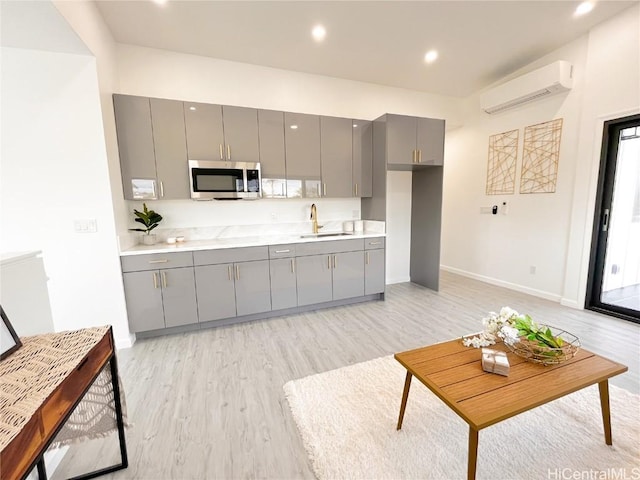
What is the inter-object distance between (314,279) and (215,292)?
1.13 m

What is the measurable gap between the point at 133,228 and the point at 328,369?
257cm

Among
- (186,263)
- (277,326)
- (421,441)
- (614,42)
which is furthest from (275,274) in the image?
(614,42)

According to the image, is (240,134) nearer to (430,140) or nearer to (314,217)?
(314,217)

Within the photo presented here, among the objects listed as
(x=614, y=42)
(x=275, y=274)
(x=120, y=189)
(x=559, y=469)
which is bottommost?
(x=559, y=469)

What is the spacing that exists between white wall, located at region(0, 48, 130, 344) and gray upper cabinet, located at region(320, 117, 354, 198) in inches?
89.4

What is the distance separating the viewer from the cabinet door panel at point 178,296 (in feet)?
8.75

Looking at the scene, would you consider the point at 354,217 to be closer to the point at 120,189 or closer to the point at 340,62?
the point at 340,62

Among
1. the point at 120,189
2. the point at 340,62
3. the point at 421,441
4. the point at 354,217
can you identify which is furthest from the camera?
the point at 354,217

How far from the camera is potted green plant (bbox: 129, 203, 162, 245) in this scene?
2.83 m

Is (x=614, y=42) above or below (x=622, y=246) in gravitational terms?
above

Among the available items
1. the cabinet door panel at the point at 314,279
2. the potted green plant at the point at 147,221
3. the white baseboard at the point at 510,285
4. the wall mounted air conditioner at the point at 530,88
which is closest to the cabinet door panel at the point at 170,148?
the potted green plant at the point at 147,221

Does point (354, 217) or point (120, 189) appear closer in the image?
point (120, 189)

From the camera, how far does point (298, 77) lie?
3553 mm
